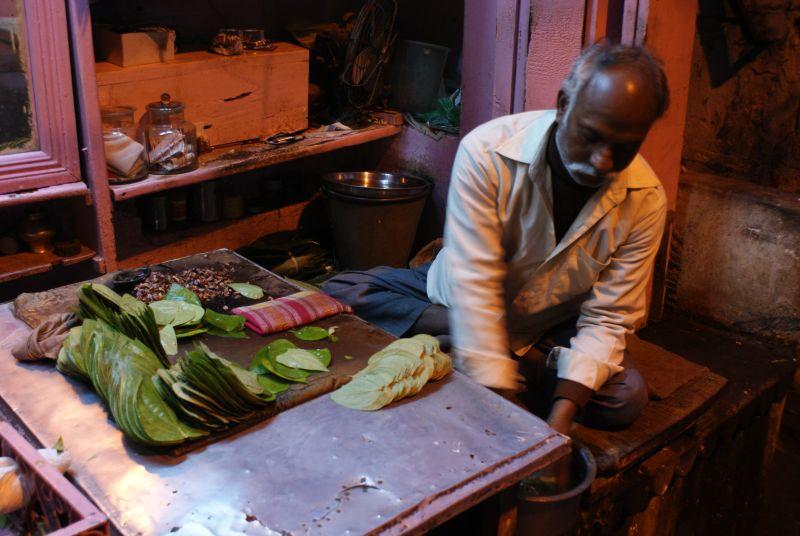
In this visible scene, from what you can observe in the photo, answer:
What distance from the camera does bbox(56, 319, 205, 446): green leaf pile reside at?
6.61ft

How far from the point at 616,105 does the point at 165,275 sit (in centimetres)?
167

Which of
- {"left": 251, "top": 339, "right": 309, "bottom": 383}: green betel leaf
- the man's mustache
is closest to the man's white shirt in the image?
the man's mustache

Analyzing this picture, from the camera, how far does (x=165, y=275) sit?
9.67 ft

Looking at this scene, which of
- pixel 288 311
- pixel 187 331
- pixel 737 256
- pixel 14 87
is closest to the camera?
pixel 187 331

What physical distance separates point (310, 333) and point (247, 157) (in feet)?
6.07

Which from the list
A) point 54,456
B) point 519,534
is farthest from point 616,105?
point 54,456

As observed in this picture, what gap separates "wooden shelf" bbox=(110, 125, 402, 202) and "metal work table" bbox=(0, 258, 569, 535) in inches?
58.9

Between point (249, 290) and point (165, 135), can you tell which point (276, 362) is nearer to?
point (249, 290)

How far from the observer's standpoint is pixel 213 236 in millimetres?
4652

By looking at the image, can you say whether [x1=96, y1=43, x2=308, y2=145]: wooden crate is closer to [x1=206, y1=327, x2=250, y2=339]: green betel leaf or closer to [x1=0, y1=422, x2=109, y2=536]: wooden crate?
[x1=206, y1=327, x2=250, y2=339]: green betel leaf

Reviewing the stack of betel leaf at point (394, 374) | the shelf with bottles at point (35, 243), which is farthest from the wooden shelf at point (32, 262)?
the stack of betel leaf at point (394, 374)

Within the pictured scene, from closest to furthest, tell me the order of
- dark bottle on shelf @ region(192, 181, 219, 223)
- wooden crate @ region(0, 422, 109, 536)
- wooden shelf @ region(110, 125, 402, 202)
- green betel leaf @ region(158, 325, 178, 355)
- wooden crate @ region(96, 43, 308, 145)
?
wooden crate @ region(0, 422, 109, 536) < green betel leaf @ region(158, 325, 178, 355) < wooden shelf @ region(110, 125, 402, 202) < wooden crate @ region(96, 43, 308, 145) < dark bottle on shelf @ region(192, 181, 219, 223)

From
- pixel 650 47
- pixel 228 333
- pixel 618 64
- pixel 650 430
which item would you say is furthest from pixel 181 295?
pixel 650 47

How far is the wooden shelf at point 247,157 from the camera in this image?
3.74m
